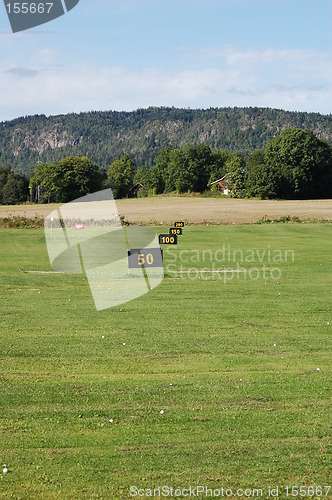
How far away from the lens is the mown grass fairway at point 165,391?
862 cm

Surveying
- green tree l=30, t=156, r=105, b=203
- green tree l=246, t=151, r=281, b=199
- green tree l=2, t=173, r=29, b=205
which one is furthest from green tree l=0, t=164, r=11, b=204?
green tree l=246, t=151, r=281, b=199

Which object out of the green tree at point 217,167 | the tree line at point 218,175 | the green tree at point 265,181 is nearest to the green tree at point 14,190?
the tree line at point 218,175

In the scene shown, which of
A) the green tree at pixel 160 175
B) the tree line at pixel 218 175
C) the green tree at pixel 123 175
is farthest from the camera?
the green tree at pixel 123 175

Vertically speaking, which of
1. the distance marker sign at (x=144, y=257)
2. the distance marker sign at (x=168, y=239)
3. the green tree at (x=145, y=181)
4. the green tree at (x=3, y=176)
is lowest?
the distance marker sign at (x=168, y=239)

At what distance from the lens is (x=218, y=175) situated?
514ft

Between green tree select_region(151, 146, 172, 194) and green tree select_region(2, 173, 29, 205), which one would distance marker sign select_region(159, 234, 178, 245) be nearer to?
green tree select_region(2, 173, 29, 205)

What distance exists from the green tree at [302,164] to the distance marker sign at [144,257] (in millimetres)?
95842

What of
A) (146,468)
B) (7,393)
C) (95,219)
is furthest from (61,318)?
(95,219)

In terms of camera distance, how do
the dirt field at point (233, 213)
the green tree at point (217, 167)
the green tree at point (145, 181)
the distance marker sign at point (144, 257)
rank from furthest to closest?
the green tree at point (145, 181), the green tree at point (217, 167), the dirt field at point (233, 213), the distance marker sign at point (144, 257)

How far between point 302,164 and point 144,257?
324 feet

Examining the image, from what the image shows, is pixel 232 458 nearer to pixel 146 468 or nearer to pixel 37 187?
pixel 146 468

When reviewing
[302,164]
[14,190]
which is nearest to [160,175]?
[14,190]

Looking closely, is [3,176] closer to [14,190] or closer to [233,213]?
[14,190]

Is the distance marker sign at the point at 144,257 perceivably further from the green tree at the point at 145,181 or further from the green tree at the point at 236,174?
the green tree at the point at 145,181
